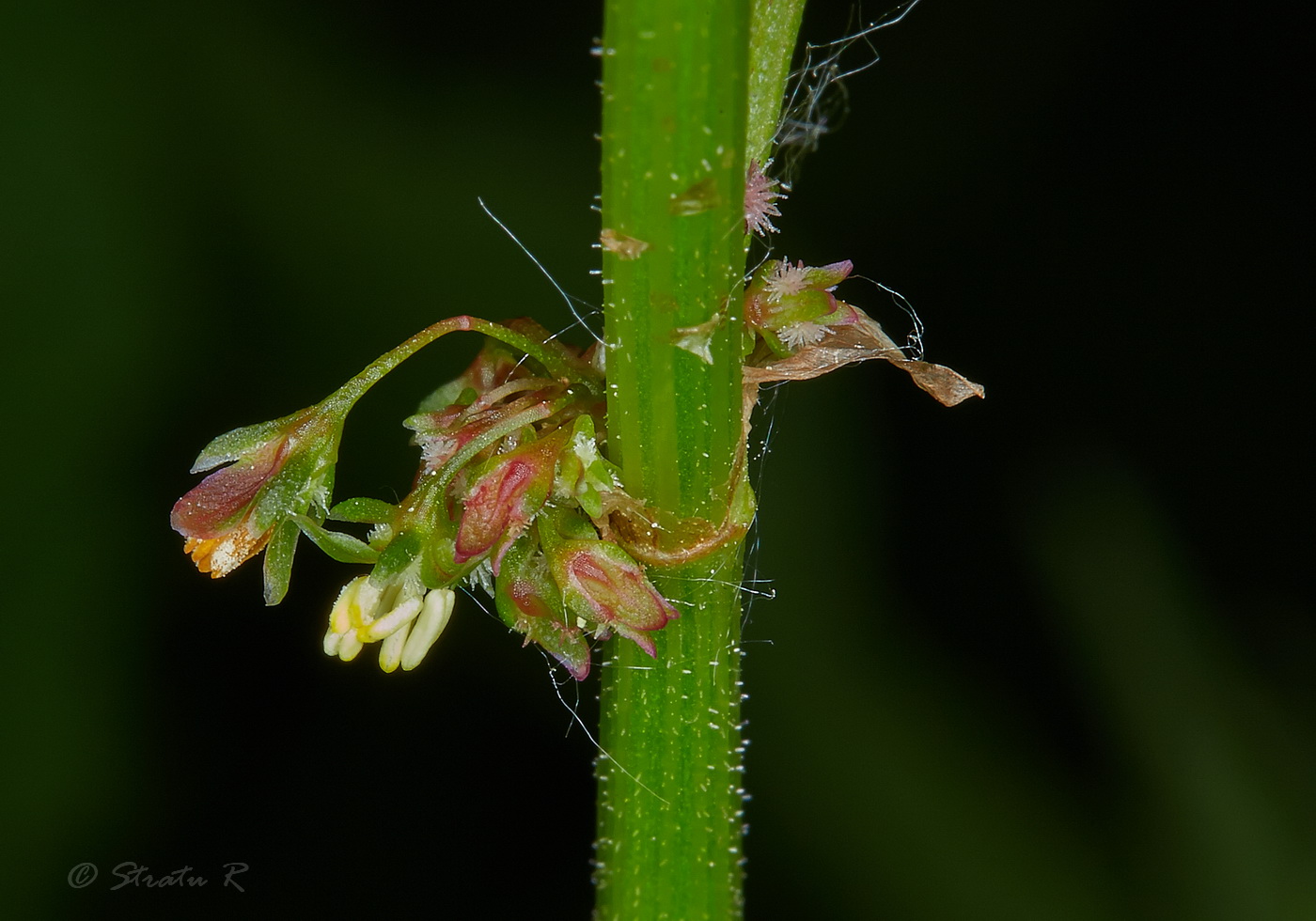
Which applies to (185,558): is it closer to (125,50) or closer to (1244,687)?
(125,50)

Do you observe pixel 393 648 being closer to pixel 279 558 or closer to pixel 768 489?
pixel 279 558

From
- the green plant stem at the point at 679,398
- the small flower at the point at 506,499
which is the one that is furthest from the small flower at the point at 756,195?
the small flower at the point at 506,499

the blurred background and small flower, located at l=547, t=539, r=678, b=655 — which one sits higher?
small flower, located at l=547, t=539, r=678, b=655

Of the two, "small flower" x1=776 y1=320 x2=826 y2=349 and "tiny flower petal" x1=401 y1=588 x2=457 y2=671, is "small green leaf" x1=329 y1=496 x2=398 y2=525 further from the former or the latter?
"small flower" x1=776 y1=320 x2=826 y2=349

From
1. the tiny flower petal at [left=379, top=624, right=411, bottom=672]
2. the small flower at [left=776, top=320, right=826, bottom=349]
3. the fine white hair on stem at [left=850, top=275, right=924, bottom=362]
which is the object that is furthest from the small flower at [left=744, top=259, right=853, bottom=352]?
the tiny flower petal at [left=379, top=624, right=411, bottom=672]

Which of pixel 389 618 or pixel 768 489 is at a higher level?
pixel 389 618

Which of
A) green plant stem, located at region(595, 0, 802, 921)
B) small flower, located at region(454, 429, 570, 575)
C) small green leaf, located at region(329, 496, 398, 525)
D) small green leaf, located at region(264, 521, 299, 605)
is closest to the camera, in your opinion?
green plant stem, located at region(595, 0, 802, 921)

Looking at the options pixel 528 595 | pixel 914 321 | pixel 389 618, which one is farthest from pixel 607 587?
pixel 914 321

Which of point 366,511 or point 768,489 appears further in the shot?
point 768,489
